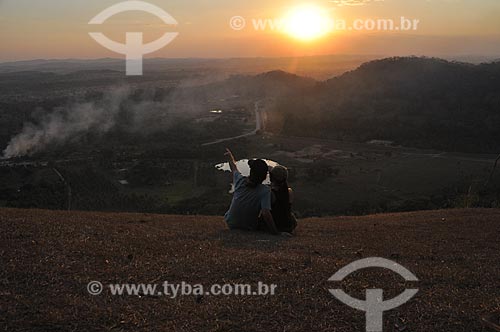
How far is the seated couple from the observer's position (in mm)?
7414

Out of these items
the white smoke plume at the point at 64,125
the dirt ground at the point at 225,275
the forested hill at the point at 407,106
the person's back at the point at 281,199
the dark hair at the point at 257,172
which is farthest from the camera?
the white smoke plume at the point at 64,125

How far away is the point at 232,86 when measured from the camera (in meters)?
125

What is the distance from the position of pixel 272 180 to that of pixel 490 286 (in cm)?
348

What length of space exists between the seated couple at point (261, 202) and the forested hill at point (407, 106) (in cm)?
5602

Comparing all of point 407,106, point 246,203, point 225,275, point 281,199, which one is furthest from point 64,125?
point 225,275

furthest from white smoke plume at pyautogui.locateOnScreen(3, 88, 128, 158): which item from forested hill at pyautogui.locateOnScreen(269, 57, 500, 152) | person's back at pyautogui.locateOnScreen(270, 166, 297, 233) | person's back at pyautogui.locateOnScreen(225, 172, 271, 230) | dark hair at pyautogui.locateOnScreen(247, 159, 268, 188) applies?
dark hair at pyautogui.locateOnScreen(247, 159, 268, 188)

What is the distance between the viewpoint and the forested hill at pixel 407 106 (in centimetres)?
6406

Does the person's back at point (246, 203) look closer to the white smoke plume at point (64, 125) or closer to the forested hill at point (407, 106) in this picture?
the forested hill at point (407, 106)

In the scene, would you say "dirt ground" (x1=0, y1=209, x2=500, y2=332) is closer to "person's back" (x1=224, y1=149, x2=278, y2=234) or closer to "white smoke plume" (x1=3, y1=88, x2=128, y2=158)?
"person's back" (x1=224, y1=149, x2=278, y2=234)

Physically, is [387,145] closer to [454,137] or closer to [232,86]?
[454,137]

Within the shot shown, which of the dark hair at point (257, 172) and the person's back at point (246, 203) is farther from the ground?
the dark hair at point (257, 172)

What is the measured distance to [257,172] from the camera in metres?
7.37

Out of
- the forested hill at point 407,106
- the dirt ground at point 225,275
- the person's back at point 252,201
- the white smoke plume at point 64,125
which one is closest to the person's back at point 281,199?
the person's back at point 252,201

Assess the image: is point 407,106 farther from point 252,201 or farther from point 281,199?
point 252,201
